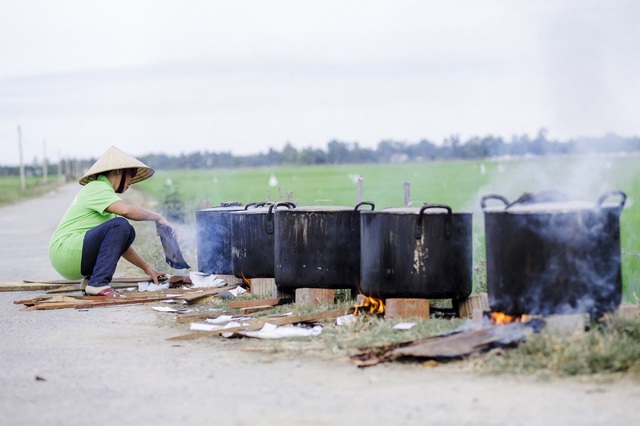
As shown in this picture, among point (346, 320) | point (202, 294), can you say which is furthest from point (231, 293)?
point (346, 320)

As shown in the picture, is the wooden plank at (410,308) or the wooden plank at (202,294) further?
the wooden plank at (202,294)

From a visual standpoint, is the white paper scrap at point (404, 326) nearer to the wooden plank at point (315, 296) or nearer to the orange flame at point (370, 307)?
the orange flame at point (370, 307)

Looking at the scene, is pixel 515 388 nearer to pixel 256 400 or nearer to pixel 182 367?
pixel 256 400

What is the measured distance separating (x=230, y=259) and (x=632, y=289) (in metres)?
4.14

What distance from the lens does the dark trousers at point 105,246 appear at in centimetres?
906

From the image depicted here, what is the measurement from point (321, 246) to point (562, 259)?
2.56 m

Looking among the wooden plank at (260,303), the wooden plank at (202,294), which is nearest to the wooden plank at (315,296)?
the wooden plank at (260,303)

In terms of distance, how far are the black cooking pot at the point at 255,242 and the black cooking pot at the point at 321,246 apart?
0.78 meters

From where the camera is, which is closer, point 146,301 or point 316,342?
point 316,342

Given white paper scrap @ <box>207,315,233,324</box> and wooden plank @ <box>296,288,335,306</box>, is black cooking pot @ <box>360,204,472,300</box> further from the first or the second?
white paper scrap @ <box>207,315,233,324</box>

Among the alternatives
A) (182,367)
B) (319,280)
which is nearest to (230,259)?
(319,280)

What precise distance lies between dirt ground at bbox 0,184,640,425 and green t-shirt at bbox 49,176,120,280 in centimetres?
231

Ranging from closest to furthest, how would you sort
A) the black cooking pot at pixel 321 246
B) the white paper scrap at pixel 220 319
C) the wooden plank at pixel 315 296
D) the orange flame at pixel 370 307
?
the orange flame at pixel 370 307, the white paper scrap at pixel 220 319, the black cooking pot at pixel 321 246, the wooden plank at pixel 315 296

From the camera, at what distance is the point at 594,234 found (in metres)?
5.89
